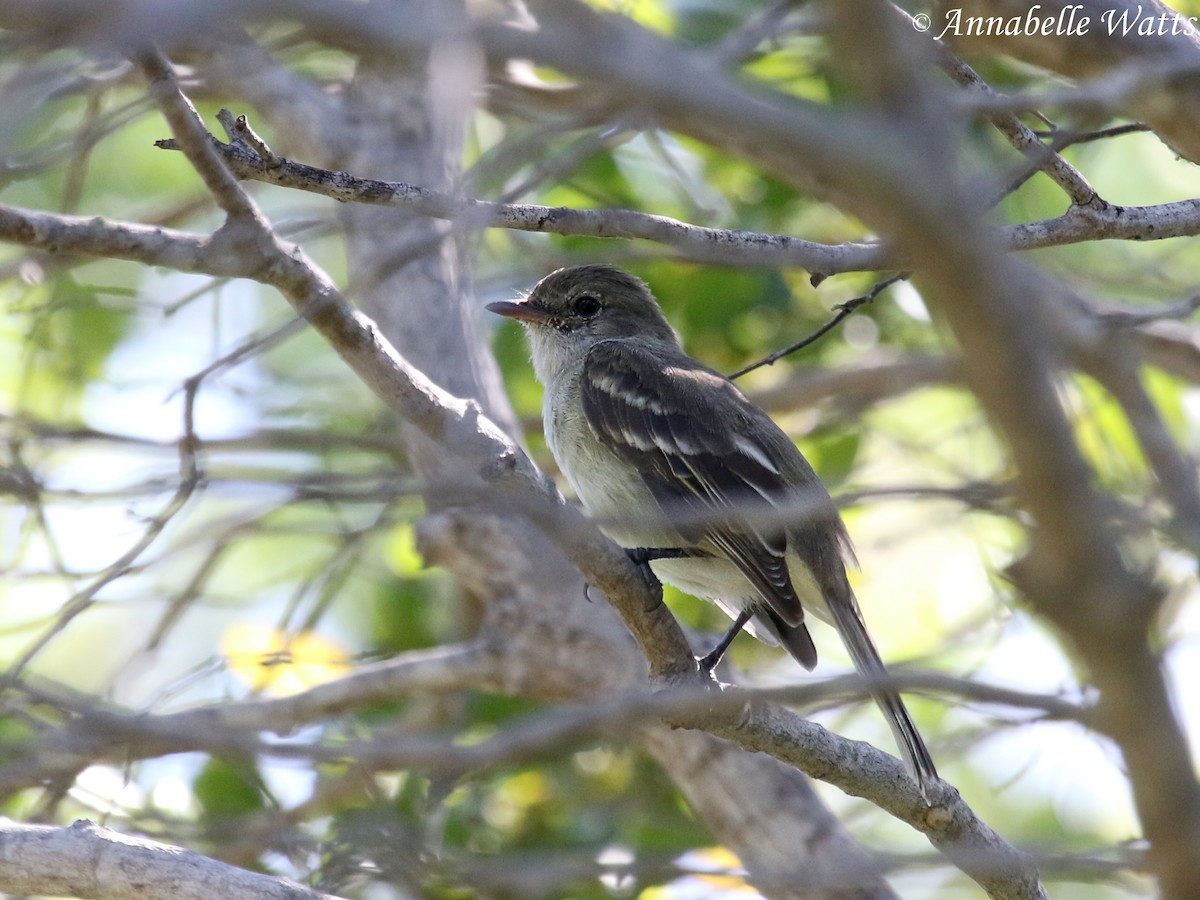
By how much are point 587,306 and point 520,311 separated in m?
0.31

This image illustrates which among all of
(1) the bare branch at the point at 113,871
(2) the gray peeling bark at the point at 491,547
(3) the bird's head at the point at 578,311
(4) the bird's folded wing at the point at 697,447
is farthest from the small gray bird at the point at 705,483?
(1) the bare branch at the point at 113,871

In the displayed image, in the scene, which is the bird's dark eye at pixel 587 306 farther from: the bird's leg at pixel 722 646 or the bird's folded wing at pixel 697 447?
the bird's leg at pixel 722 646

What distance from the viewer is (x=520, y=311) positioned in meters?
5.86

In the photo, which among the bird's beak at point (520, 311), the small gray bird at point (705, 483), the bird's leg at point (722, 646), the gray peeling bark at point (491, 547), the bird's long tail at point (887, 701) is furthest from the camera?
the bird's beak at point (520, 311)

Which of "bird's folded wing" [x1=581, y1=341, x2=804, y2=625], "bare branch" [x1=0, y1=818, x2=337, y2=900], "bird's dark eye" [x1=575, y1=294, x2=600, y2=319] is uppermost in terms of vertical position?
"bird's dark eye" [x1=575, y1=294, x2=600, y2=319]

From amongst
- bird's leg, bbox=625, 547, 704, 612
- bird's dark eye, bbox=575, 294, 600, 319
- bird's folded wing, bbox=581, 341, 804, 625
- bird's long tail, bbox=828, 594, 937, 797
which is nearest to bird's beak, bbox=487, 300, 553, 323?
bird's dark eye, bbox=575, 294, 600, 319

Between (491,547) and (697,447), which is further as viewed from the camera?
(491,547)

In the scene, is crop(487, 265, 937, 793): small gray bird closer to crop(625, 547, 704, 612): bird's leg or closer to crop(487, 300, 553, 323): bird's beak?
crop(625, 547, 704, 612): bird's leg

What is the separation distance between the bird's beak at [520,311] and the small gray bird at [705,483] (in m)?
0.48

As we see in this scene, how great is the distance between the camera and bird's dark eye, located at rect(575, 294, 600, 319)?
5.93 meters

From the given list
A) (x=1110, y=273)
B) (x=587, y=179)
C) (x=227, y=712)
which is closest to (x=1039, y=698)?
(x=227, y=712)

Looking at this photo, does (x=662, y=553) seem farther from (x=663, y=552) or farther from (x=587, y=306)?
(x=587, y=306)

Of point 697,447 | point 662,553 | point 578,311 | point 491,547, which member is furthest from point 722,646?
point 578,311

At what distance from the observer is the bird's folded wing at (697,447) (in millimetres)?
4449
